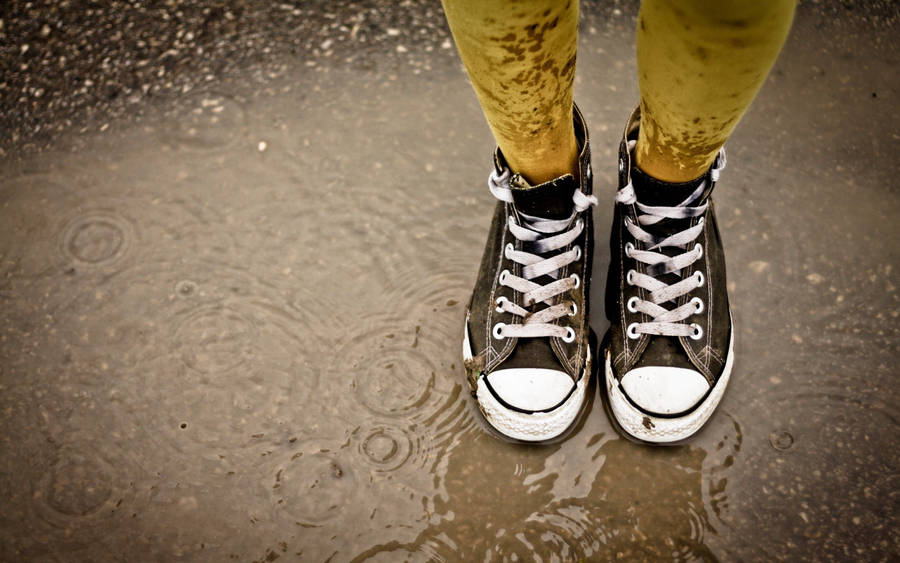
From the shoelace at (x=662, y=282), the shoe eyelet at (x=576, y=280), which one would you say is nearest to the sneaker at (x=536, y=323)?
the shoe eyelet at (x=576, y=280)

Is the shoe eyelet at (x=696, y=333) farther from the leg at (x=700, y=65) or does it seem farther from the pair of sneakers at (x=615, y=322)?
the leg at (x=700, y=65)

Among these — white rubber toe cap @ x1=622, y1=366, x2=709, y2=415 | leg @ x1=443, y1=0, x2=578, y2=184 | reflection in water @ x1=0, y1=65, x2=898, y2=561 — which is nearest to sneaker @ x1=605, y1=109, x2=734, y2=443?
white rubber toe cap @ x1=622, y1=366, x2=709, y2=415

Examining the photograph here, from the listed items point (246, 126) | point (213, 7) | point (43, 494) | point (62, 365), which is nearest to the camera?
point (43, 494)

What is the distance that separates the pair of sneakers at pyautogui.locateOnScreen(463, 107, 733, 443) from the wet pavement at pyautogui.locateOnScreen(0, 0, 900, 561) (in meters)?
0.11

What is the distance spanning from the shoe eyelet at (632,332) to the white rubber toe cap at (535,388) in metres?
0.15

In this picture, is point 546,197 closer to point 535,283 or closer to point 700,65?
point 535,283

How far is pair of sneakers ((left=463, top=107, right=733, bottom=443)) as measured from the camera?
1.17 metres

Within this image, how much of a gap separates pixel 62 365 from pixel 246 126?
0.81m

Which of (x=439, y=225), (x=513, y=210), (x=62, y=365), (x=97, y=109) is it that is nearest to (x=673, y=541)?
(x=513, y=210)

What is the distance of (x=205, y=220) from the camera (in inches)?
63.1

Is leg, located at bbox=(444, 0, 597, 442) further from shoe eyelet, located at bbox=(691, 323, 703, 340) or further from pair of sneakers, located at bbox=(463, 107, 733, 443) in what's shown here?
shoe eyelet, located at bbox=(691, 323, 703, 340)

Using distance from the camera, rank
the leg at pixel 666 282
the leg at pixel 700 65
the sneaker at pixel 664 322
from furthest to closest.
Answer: the sneaker at pixel 664 322, the leg at pixel 666 282, the leg at pixel 700 65

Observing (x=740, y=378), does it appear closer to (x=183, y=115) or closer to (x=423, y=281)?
(x=423, y=281)

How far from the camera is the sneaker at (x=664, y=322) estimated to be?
1.17 metres
